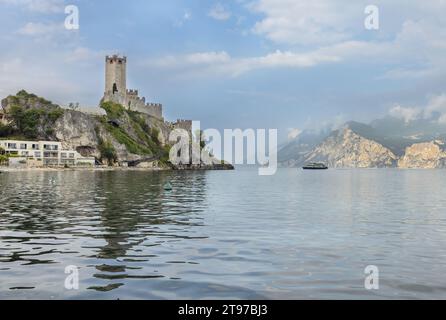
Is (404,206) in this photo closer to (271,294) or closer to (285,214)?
(285,214)

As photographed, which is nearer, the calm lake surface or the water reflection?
the calm lake surface

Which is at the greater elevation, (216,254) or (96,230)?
(96,230)

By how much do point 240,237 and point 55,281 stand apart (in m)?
14.0

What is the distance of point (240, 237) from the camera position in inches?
1183

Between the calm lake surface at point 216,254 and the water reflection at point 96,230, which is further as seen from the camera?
the water reflection at point 96,230

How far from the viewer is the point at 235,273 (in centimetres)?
1978

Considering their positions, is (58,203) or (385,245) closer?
(385,245)

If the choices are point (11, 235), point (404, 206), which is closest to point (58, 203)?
point (11, 235)

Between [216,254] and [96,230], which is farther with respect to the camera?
[96,230]

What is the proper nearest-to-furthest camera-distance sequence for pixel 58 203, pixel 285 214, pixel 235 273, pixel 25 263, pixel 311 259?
pixel 235 273
pixel 25 263
pixel 311 259
pixel 285 214
pixel 58 203
